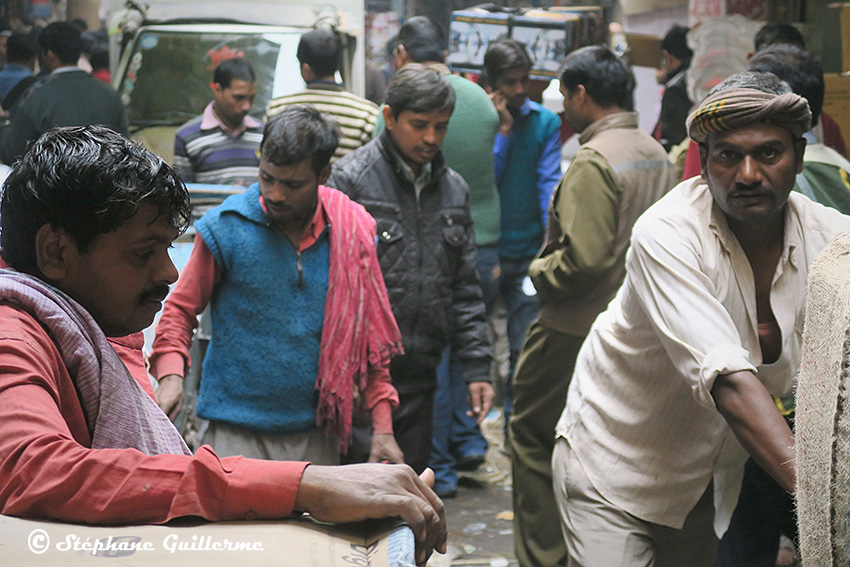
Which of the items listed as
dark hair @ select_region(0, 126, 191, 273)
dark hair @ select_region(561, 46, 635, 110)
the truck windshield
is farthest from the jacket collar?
dark hair @ select_region(0, 126, 191, 273)

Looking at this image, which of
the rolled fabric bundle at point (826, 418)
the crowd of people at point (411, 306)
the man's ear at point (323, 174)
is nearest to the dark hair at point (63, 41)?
the crowd of people at point (411, 306)

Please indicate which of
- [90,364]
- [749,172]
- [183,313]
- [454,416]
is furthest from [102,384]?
[454,416]

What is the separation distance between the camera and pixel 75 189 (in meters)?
1.57

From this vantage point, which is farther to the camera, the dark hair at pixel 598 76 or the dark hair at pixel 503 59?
the dark hair at pixel 503 59

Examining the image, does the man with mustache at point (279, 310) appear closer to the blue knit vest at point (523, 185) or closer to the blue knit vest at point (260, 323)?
the blue knit vest at point (260, 323)

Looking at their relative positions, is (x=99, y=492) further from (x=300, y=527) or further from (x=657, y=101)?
(x=657, y=101)

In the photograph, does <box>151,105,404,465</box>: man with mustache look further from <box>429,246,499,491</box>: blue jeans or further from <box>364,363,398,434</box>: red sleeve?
<box>429,246,499,491</box>: blue jeans

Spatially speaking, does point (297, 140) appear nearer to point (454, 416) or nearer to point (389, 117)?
point (389, 117)

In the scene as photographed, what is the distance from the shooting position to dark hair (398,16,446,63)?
19.3 ft

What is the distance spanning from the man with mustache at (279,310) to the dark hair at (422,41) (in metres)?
2.55

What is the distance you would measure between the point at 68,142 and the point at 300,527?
2.32 ft

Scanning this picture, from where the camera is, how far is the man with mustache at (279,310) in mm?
3328

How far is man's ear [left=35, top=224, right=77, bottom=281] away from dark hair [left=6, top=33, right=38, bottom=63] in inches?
210

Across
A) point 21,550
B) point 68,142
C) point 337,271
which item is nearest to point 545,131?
point 337,271
